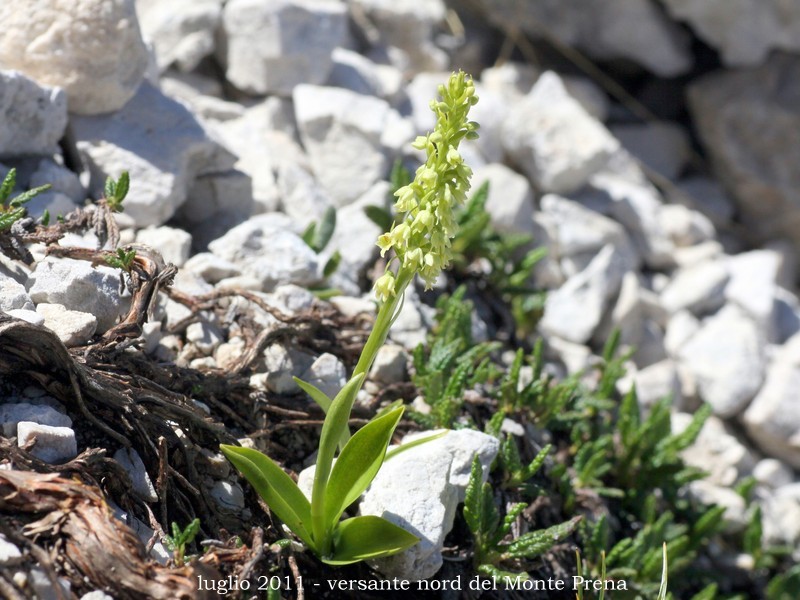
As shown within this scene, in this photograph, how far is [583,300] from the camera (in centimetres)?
545

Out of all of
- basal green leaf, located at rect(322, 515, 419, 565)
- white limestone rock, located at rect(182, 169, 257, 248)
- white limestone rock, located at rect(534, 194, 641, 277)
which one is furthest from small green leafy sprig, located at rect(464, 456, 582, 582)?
white limestone rock, located at rect(534, 194, 641, 277)

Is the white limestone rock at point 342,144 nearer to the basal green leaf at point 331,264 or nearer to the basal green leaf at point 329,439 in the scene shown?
the basal green leaf at point 331,264

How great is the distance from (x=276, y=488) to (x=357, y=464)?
0.27 metres

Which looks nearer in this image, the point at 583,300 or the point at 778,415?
the point at 583,300

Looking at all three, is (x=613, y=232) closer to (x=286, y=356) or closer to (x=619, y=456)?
(x=619, y=456)

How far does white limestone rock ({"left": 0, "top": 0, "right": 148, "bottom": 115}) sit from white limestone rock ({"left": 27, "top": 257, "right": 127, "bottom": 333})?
1.24 metres

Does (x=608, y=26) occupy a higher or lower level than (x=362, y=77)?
higher

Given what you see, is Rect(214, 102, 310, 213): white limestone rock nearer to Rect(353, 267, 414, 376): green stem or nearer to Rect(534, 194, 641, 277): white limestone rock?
Rect(534, 194, 641, 277): white limestone rock

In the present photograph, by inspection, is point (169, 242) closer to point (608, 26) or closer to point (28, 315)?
point (28, 315)

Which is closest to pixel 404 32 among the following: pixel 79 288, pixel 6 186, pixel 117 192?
pixel 117 192

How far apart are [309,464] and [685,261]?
13.4 ft

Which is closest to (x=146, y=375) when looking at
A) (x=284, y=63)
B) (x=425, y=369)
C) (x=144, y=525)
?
(x=144, y=525)

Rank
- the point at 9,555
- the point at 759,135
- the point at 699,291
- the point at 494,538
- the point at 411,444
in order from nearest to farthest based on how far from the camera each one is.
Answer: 1. the point at 9,555
2. the point at 411,444
3. the point at 494,538
4. the point at 699,291
5. the point at 759,135

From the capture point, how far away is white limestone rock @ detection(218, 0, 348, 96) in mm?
5184
